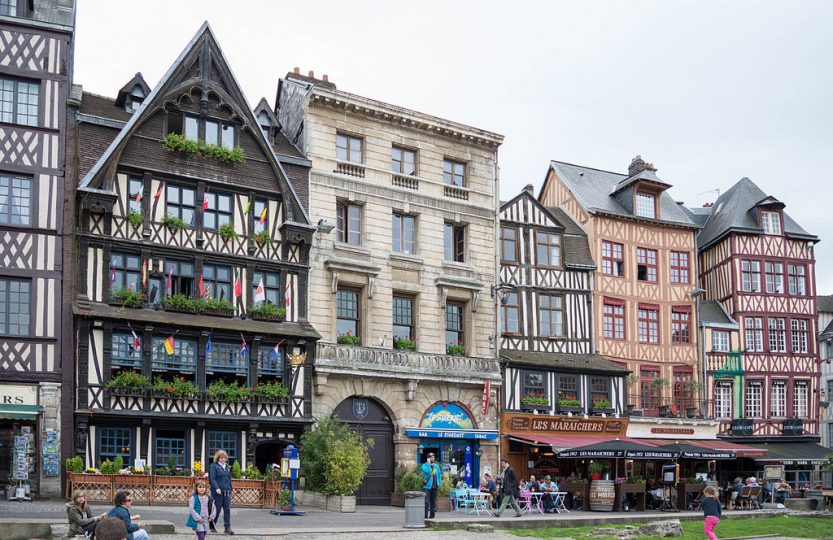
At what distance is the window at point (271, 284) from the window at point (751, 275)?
19.9m

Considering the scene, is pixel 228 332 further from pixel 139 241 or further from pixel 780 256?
pixel 780 256

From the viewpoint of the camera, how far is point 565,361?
35.3 m

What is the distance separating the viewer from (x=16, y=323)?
25375 millimetres

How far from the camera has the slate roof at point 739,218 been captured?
41.2 metres

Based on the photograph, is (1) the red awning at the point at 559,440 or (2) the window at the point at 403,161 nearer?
(1) the red awning at the point at 559,440

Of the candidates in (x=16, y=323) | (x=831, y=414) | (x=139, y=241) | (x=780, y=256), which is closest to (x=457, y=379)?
(x=139, y=241)

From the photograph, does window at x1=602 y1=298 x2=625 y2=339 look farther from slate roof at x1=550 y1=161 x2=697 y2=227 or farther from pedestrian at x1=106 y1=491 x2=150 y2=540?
pedestrian at x1=106 y1=491 x2=150 y2=540

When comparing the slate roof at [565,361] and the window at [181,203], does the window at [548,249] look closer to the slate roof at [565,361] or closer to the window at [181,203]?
the slate roof at [565,361]

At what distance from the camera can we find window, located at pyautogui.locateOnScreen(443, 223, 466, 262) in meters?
33.8

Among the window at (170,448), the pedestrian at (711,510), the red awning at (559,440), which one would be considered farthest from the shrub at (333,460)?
the pedestrian at (711,510)

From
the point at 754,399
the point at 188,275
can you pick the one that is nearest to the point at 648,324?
the point at 754,399

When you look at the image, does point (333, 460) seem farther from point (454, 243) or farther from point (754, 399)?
point (754, 399)

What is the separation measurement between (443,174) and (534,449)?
923cm

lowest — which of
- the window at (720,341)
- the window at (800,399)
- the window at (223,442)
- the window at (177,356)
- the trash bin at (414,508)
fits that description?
the trash bin at (414,508)
